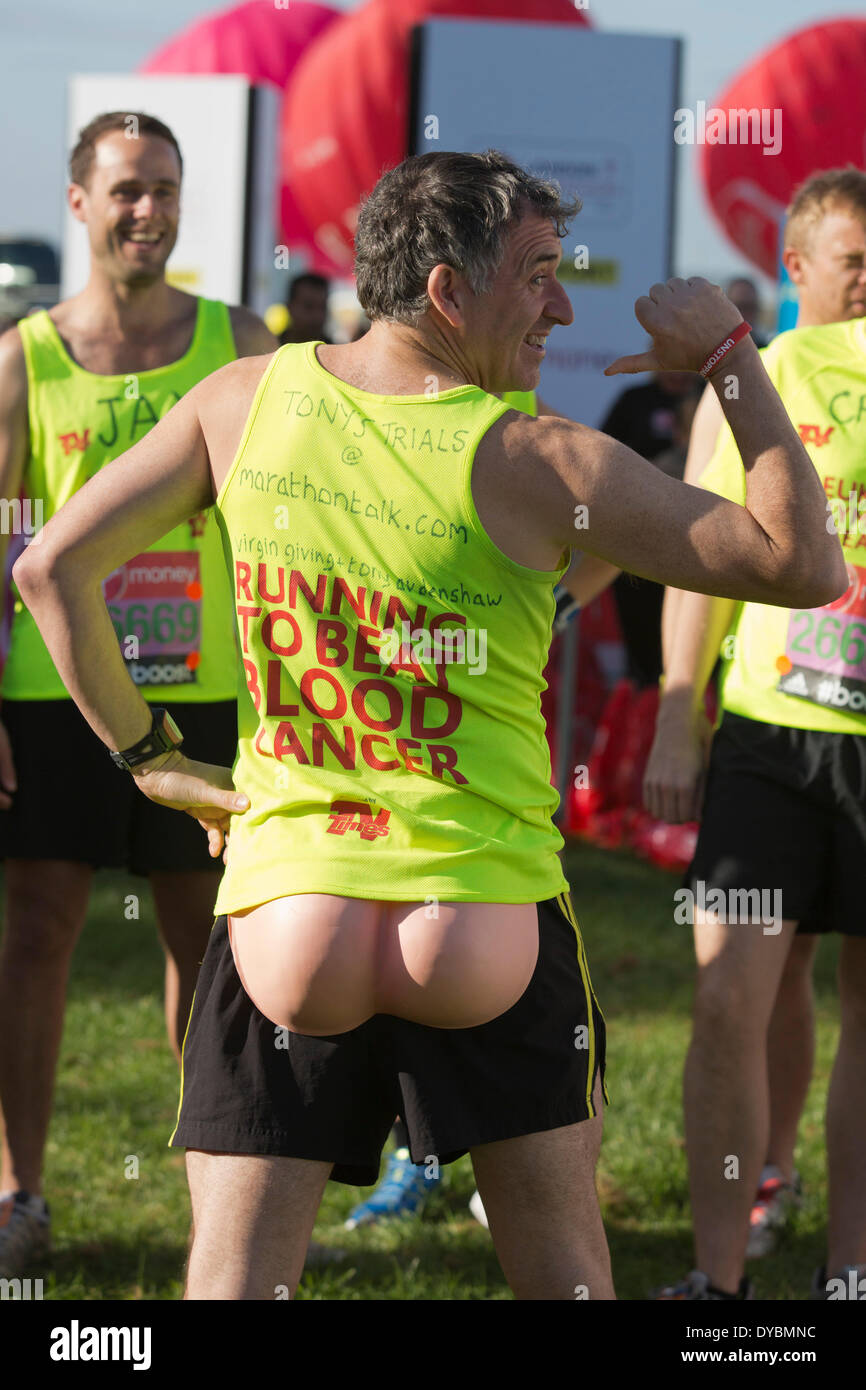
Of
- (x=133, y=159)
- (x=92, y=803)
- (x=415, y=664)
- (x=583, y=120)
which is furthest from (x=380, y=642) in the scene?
(x=583, y=120)

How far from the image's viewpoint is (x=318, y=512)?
1886mm

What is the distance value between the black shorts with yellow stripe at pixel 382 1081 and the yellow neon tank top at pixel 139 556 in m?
1.41

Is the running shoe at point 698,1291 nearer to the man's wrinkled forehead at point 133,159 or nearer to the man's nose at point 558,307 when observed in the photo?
the man's nose at point 558,307

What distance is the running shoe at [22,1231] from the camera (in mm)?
3393

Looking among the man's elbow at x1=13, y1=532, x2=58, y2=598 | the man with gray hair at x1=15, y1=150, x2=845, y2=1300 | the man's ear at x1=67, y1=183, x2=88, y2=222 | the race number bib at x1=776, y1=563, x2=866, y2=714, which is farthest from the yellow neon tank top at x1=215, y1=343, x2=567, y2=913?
the man's ear at x1=67, y1=183, x2=88, y2=222

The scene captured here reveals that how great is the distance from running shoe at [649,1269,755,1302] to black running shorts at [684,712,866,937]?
73 centimetres

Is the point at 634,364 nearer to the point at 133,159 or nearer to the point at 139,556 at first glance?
the point at 139,556

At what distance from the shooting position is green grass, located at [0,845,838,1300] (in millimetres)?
3463

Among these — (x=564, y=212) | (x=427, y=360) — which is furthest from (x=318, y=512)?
(x=564, y=212)

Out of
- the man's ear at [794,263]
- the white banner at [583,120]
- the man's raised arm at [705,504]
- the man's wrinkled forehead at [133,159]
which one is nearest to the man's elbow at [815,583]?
the man's raised arm at [705,504]

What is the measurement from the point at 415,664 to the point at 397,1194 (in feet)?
7.44

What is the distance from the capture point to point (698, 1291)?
3162 millimetres

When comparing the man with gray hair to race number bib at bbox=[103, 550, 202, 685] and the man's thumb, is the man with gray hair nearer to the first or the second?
the man's thumb

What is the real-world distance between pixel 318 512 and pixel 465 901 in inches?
19.2
